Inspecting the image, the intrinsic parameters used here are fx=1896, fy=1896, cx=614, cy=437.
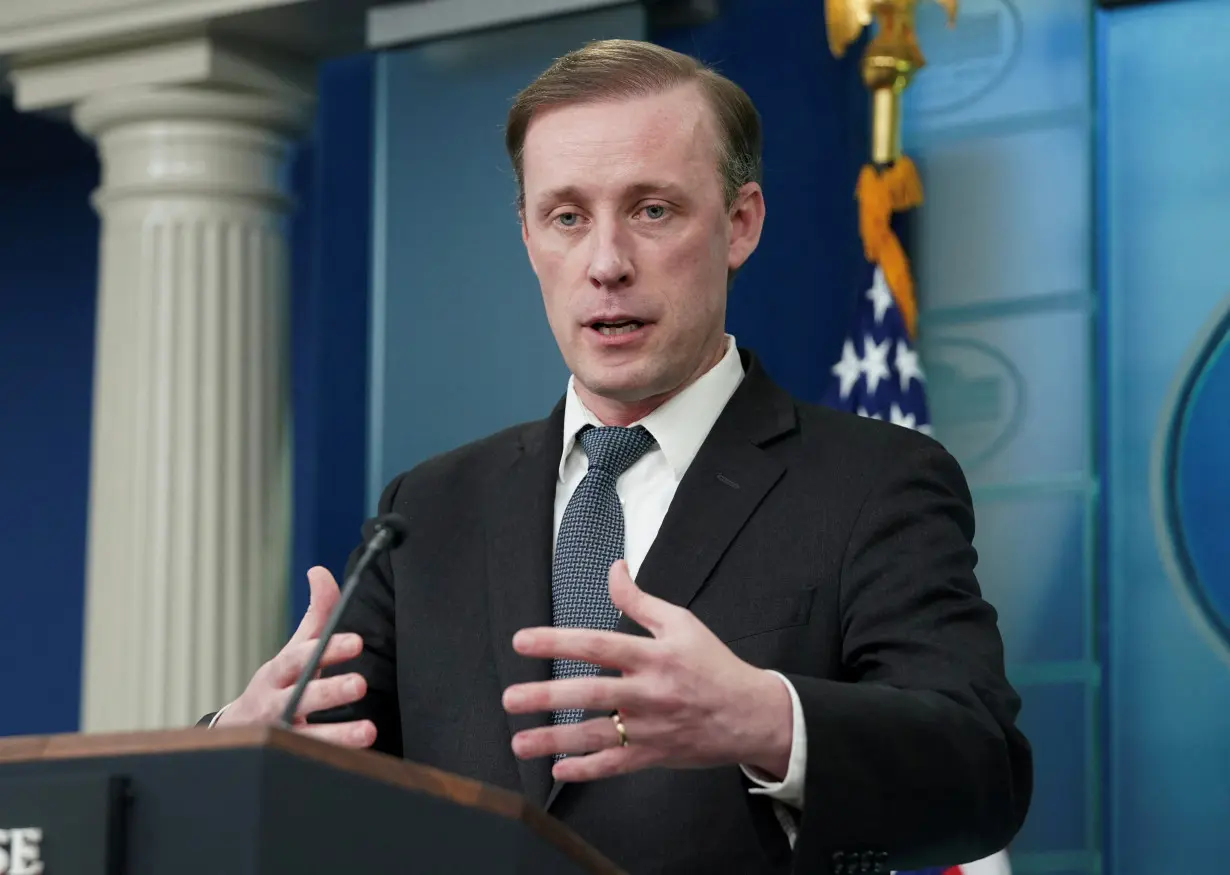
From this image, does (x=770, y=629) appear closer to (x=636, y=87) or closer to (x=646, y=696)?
(x=646, y=696)

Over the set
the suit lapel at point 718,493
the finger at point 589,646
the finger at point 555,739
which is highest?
the suit lapel at point 718,493

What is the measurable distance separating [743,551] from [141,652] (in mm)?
3052

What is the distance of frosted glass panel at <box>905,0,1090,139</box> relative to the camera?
432cm

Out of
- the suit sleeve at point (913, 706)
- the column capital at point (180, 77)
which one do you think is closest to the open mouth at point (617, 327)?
the suit sleeve at point (913, 706)

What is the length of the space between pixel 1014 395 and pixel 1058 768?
83 centimetres

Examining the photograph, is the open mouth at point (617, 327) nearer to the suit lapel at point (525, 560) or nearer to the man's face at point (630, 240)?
the man's face at point (630, 240)

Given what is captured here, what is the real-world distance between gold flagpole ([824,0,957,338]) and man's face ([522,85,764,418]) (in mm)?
1835

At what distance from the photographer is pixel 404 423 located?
15.3 feet

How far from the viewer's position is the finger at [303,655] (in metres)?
1.85

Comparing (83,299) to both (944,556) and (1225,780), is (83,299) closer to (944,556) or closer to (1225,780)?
(1225,780)

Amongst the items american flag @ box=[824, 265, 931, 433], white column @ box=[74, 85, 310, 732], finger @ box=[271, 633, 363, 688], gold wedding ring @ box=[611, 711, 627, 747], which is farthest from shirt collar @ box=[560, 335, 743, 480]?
white column @ box=[74, 85, 310, 732]

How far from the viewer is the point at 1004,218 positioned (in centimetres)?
434

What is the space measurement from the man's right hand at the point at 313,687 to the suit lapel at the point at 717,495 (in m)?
0.29

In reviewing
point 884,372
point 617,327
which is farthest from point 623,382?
point 884,372
